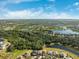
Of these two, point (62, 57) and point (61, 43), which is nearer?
point (62, 57)

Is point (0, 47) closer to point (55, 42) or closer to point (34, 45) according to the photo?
point (34, 45)

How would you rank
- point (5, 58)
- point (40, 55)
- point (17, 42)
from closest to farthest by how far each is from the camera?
point (5, 58)
point (40, 55)
point (17, 42)

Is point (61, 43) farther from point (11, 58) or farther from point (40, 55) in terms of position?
point (11, 58)

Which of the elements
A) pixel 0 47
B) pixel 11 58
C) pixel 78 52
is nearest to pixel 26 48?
pixel 0 47

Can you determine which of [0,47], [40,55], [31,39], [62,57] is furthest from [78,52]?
[0,47]

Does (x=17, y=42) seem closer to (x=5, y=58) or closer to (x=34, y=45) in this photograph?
(x=34, y=45)

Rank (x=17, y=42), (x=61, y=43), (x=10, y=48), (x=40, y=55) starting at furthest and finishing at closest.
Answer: (x=61, y=43)
(x=17, y=42)
(x=10, y=48)
(x=40, y=55)

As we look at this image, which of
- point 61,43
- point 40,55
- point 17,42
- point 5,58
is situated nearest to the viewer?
point 5,58

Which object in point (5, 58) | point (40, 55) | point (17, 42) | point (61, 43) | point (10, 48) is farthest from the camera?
point (61, 43)
